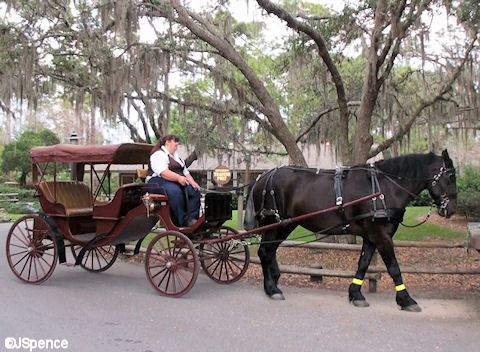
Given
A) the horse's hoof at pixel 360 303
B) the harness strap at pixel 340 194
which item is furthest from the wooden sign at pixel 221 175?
the horse's hoof at pixel 360 303

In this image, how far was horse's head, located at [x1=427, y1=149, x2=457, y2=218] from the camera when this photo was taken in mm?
5500

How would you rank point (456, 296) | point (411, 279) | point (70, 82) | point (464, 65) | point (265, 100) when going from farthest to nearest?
point (70, 82) → point (464, 65) → point (265, 100) → point (411, 279) → point (456, 296)

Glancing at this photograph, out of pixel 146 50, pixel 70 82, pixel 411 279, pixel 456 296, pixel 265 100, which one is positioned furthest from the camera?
pixel 70 82

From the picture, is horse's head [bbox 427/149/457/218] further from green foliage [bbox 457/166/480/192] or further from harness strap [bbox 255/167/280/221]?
green foliage [bbox 457/166/480/192]

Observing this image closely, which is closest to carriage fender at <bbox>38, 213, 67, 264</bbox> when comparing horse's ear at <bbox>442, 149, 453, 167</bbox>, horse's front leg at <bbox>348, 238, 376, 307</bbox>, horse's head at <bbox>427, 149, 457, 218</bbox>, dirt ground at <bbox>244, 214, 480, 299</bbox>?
dirt ground at <bbox>244, 214, 480, 299</bbox>

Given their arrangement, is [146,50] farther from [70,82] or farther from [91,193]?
[91,193]

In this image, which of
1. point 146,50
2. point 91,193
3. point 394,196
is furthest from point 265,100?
point 394,196

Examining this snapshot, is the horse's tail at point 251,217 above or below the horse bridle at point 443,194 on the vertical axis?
below

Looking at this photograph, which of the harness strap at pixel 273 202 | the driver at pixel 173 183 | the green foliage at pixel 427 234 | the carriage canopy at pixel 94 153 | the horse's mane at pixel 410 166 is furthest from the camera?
the green foliage at pixel 427 234

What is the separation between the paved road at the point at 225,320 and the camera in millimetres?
4438

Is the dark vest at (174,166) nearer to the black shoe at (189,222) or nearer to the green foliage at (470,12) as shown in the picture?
the black shoe at (189,222)

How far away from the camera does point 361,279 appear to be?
581 cm

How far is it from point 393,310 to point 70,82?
10796 millimetres

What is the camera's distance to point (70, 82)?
42.3 ft
